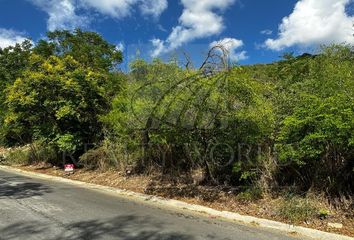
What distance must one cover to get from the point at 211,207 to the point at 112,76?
468 inches

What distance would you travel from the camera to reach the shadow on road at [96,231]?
22.2 ft

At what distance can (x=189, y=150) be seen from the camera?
1225 centimetres

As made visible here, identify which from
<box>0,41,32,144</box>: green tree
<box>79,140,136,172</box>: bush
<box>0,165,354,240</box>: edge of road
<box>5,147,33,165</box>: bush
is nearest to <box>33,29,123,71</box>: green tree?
<box>0,41,32,144</box>: green tree

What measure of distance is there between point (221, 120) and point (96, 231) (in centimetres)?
465

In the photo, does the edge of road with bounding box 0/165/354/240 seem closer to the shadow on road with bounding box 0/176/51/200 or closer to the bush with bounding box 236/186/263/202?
the bush with bounding box 236/186/263/202

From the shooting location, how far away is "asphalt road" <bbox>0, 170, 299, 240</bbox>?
694cm

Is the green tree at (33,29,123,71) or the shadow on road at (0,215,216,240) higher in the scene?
the green tree at (33,29,123,71)

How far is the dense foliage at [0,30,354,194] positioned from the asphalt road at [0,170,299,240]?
2.21m

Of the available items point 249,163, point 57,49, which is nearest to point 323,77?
point 249,163

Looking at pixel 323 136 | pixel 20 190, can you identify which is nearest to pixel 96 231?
pixel 323 136

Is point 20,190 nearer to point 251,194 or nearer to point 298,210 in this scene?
point 251,194

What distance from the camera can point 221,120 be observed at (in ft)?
33.9

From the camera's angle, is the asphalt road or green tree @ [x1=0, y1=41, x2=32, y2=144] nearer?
the asphalt road

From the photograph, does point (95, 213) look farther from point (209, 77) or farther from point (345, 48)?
point (345, 48)
